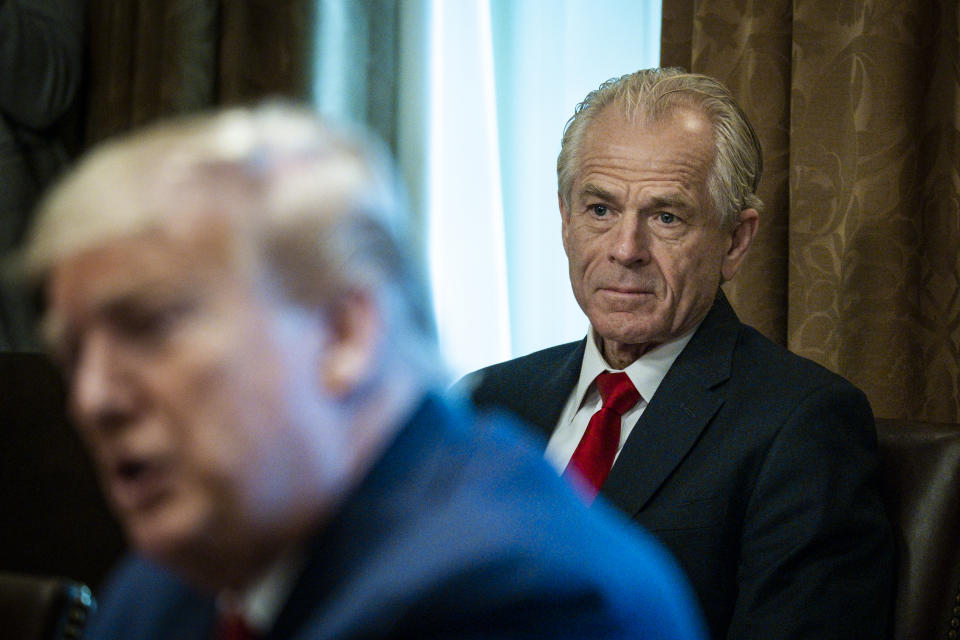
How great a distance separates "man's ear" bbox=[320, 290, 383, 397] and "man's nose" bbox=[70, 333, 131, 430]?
0.33ft

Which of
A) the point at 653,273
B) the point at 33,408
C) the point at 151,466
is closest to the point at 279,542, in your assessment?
the point at 151,466

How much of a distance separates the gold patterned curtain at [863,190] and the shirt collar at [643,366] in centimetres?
51

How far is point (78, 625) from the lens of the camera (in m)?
1.03

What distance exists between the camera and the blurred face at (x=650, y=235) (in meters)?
1.89

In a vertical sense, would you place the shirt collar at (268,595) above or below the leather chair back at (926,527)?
above

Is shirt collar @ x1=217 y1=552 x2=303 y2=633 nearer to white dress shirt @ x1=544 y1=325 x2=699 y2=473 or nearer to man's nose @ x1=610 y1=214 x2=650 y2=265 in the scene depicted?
white dress shirt @ x1=544 y1=325 x2=699 y2=473

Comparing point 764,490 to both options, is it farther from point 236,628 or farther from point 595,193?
point 236,628

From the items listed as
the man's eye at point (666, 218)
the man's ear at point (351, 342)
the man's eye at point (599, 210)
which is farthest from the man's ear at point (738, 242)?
the man's ear at point (351, 342)

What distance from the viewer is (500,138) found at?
292 centimetres

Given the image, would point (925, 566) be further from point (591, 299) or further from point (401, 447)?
point (401, 447)

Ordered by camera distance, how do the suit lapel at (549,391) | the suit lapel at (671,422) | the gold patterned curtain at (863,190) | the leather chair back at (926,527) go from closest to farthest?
1. the leather chair back at (926,527)
2. the suit lapel at (671,422)
3. the suit lapel at (549,391)
4. the gold patterned curtain at (863,190)

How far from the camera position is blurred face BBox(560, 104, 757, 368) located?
1891 millimetres

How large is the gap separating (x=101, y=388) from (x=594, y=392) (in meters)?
1.45

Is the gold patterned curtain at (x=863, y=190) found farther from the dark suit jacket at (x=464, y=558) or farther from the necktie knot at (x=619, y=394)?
the dark suit jacket at (x=464, y=558)
